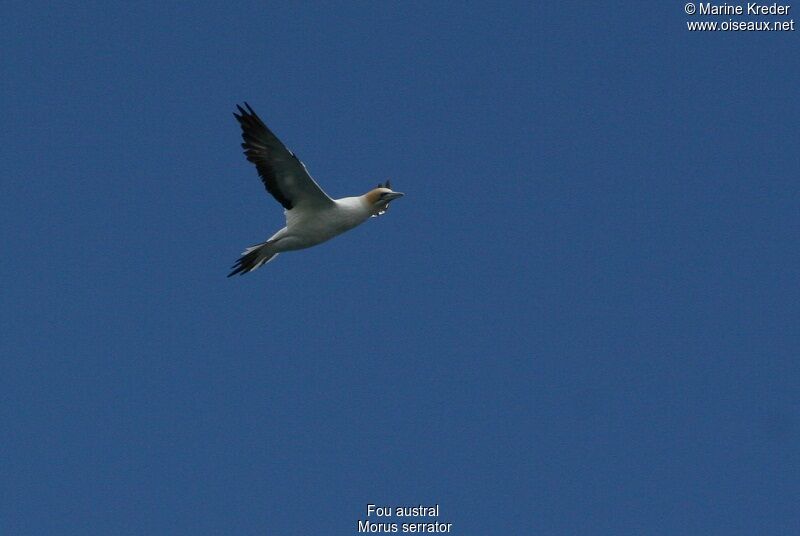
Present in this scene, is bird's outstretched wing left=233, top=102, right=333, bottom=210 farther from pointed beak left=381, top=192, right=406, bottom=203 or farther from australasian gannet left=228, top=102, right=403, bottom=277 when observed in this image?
pointed beak left=381, top=192, right=406, bottom=203

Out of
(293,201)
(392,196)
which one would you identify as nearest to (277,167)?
(293,201)

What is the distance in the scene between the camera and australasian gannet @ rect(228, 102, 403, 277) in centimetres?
1950

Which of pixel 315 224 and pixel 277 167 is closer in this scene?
pixel 277 167

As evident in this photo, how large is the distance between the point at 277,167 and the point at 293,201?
0.71 metres

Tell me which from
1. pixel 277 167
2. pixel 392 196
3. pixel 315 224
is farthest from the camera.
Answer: pixel 392 196

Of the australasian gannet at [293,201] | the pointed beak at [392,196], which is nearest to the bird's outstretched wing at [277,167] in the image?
the australasian gannet at [293,201]

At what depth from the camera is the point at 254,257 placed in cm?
2081

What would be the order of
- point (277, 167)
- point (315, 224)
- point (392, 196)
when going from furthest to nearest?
point (392, 196), point (315, 224), point (277, 167)

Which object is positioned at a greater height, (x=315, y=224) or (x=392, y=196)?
(x=392, y=196)

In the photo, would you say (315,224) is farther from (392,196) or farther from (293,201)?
(392,196)

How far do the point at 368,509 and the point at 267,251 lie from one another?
4863mm

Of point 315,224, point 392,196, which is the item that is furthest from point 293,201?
point 392,196

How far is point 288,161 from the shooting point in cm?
1961

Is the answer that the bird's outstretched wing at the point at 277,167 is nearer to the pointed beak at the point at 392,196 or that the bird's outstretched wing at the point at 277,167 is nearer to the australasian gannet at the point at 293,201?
the australasian gannet at the point at 293,201
